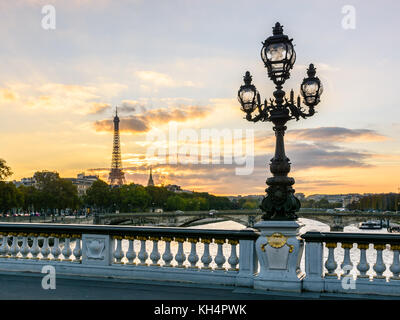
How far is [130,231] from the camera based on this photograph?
9.66 meters

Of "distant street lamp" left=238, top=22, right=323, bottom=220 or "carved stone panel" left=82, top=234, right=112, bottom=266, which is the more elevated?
"distant street lamp" left=238, top=22, right=323, bottom=220

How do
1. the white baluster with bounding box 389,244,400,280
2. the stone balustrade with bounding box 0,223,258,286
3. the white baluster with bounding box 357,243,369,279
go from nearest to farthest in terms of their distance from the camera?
the white baluster with bounding box 389,244,400,280 < the white baluster with bounding box 357,243,369,279 < the stone balustrade with bounding box 0,223,258,286

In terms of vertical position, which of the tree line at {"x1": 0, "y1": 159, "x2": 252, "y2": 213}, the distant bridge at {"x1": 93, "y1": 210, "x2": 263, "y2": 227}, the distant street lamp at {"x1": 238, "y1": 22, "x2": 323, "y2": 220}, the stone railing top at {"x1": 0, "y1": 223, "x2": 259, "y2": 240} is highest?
the distant street lamp at {"x1": 238, "y1": 22, "x2": 323, "y2": 220}

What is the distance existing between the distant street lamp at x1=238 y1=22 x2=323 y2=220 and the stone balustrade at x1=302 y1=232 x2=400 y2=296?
2.59ft

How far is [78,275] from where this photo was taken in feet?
32.7

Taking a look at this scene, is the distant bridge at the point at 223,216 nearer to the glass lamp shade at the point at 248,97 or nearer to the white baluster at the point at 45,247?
Result: the white baluster at the point at 45,247

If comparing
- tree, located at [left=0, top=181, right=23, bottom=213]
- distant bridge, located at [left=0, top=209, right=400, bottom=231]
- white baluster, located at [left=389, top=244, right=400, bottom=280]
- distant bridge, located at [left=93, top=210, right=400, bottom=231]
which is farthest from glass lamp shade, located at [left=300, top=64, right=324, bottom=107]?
distant bridge, located at [left=93, top=210, right=400, bottom=231]

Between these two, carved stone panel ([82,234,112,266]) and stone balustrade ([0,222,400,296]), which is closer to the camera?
stone balustrade ([0,222,400,296])

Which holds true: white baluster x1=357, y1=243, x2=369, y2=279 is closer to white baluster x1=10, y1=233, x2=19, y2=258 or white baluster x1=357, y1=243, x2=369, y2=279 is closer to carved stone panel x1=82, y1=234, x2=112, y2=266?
carved stone panel x1=82, y1=234, x2=112, y2=266

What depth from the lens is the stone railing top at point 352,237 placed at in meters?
8.05

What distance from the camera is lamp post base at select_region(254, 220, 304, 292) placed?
8359 millimetres

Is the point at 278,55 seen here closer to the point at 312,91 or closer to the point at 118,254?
the point at 312,91
